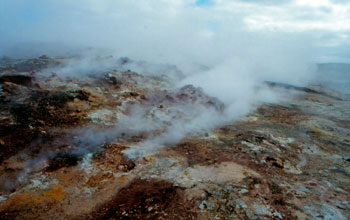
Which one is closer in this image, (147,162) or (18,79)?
(147,162)

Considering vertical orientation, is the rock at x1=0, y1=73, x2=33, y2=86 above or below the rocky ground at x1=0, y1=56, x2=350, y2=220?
above

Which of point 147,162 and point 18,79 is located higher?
point 18,79

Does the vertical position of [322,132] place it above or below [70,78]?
below

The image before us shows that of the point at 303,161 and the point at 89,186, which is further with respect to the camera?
the point at 303,161

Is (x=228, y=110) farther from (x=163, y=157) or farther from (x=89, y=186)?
(x=89, y=186)

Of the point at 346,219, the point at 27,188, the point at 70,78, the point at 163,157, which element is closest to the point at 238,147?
the point at 163,157

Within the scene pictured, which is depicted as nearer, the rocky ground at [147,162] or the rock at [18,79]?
the rocky ground at [147,162]

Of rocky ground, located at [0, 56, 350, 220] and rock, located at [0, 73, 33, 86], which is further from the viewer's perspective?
rock, located at [0, 73, 33, 86]

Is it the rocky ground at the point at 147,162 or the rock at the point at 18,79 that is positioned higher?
the rock at the point at 18,79
